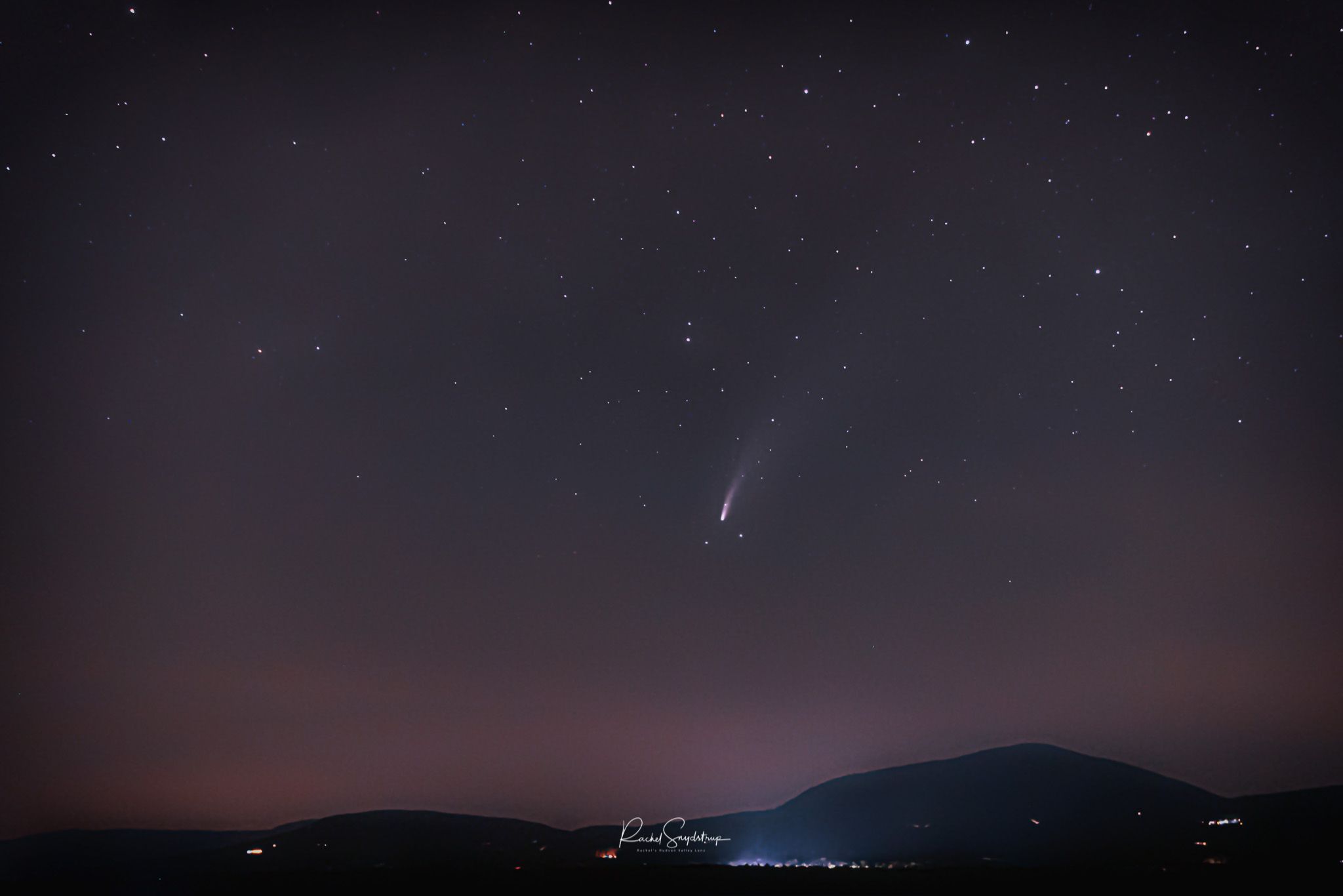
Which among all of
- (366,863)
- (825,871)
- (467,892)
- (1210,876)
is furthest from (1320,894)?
(366,863)

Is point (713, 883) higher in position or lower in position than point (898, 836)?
higher

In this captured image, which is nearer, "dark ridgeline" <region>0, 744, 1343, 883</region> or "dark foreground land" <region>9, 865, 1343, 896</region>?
"dark foreground land" <region>9, 865, 1343, 896</region>

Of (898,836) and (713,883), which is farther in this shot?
(898,836)

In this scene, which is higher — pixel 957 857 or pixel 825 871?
pixel 825 871

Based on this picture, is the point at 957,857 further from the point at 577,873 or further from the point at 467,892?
the point at 467,892

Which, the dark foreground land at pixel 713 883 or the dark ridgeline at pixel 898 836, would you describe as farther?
the dark ridgeline at pixel 898 836

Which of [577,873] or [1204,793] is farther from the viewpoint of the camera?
[1204,793]

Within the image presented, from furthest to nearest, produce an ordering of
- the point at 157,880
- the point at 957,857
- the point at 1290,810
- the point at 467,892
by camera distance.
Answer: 1. the point at 957,857
2. the point at 1290,810
3. the point at 467,892
4. the point at 157,880

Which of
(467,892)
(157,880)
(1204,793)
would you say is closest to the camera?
(157,880)
